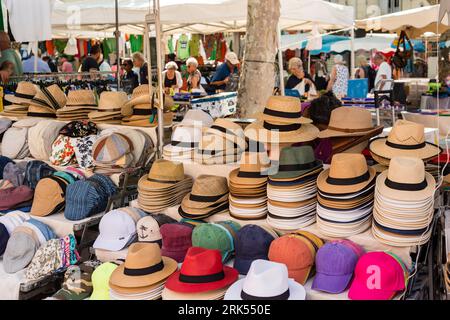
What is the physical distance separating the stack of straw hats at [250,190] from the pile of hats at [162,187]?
1.56 ft

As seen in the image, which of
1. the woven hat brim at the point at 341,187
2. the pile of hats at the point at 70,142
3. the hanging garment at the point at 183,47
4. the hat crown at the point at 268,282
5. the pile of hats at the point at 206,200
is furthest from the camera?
the hanging garment at the point at 183,47

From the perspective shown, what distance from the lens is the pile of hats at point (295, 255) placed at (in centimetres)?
273

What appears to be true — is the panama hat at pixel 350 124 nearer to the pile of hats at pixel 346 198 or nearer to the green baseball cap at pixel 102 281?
the pile of hats at pixel 346 198


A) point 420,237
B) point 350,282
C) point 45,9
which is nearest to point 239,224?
point 350,282

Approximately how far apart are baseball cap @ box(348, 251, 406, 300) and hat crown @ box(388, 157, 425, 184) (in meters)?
0.43

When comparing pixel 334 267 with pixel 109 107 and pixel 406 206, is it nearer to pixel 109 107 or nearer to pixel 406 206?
pixel 406 206

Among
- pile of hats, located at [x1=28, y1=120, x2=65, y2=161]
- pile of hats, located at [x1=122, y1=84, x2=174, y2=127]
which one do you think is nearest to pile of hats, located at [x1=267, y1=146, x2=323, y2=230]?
pile of hats, located at [x1=122, y1=84, x2=174, y2=127]

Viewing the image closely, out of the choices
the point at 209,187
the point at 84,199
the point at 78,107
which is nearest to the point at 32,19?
the point at 78,107

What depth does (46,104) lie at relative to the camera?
16.2 feet

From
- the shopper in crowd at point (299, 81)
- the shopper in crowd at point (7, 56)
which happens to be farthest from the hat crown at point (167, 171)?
the shopper in crowd at point (299, 81)

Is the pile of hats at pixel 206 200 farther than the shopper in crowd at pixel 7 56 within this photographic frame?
No

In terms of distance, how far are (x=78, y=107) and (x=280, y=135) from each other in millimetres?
2151

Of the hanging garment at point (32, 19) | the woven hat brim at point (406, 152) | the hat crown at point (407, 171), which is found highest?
the hanging garment at point (32, 19)

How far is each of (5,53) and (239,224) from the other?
181 inches
